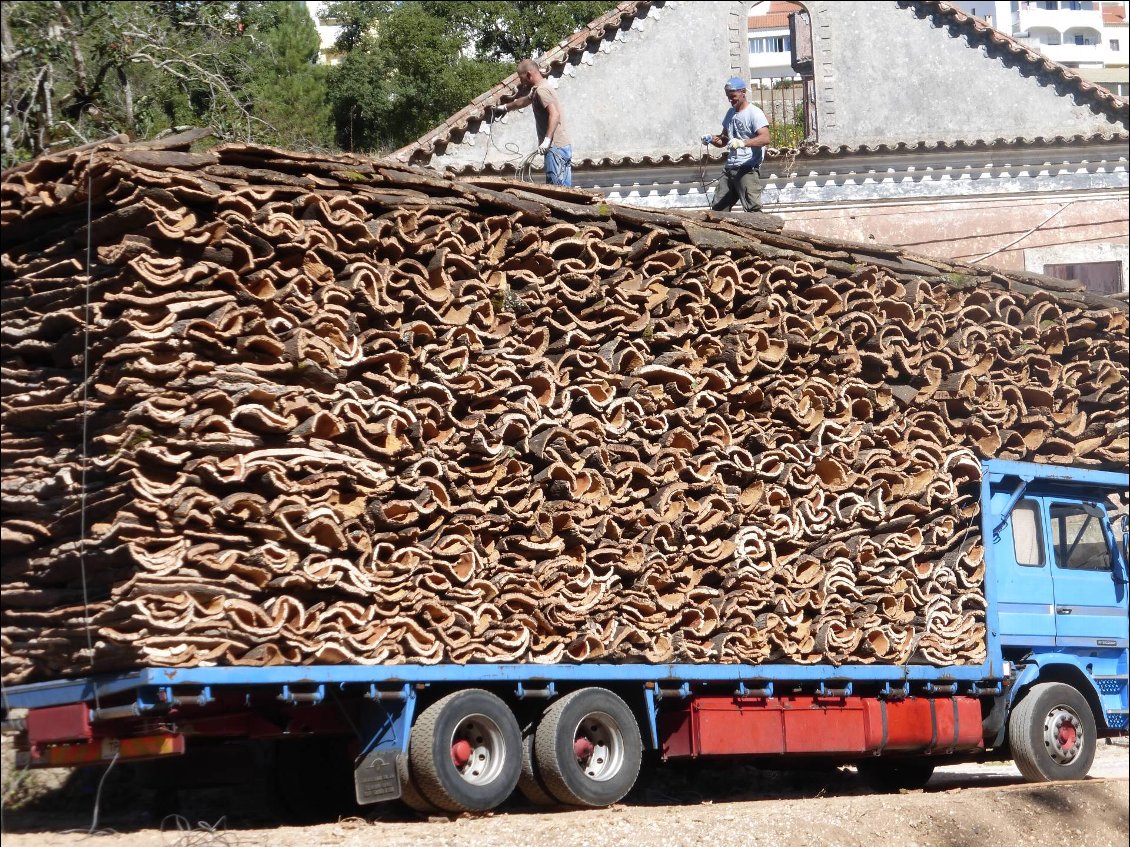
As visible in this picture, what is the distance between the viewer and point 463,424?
928 centimetres

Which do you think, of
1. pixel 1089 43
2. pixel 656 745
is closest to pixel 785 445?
pixel 656 745

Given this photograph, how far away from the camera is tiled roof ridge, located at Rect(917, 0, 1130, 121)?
2083 centimetres

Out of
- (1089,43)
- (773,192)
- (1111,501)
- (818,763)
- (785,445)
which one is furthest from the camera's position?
(1089,43)

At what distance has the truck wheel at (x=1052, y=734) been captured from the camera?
40.2 ft

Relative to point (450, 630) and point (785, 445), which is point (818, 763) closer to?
point (785, 445)

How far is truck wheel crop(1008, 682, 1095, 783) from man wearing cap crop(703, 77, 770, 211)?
492 centimetres

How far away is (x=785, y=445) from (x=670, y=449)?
1.10m

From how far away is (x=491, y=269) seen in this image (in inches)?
382

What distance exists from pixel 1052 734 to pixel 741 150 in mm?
5751

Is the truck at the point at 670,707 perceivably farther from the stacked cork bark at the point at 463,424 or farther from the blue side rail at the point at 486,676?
the stacked cork bark at the point at 463,424

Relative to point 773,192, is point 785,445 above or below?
below

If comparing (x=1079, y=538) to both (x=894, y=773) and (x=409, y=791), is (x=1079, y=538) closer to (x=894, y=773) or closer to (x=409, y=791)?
(x=894, y=773)

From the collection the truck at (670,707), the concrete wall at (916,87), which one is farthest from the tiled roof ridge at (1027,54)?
the truck at (670,707)

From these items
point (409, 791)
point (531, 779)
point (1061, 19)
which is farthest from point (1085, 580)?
point (1061, 19)
